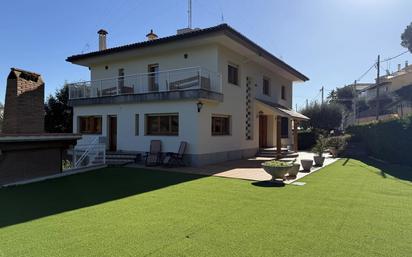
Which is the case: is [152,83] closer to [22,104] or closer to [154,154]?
[154,154]

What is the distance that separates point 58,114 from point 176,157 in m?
21.0

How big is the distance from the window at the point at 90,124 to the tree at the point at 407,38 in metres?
51.7

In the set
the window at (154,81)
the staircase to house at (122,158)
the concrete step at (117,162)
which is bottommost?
the concrete step at (117,162)

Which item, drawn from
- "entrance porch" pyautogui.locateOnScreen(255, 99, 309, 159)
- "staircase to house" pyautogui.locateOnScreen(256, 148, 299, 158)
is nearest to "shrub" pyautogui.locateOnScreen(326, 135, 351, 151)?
"entrance porch" pyautogui.locateOnScreen(255, 99, 309, 159)

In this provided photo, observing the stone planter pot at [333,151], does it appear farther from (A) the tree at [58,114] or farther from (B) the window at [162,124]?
(A) the tree at [58,114]

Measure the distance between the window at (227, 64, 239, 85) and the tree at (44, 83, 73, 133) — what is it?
1947 centimetres

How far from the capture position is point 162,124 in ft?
61.5

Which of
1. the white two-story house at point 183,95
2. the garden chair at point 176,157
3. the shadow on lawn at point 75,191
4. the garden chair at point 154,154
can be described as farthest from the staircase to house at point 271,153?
the shadow on lawn at point 75,191

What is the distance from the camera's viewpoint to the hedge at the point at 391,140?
18.5 m

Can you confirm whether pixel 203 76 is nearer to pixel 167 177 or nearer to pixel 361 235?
pixel 167 177

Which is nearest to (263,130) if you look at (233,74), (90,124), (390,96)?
(233,74)

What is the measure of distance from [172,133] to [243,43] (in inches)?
271

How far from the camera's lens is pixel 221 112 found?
1911 centimetres

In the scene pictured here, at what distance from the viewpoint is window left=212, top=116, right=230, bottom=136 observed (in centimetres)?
1895
